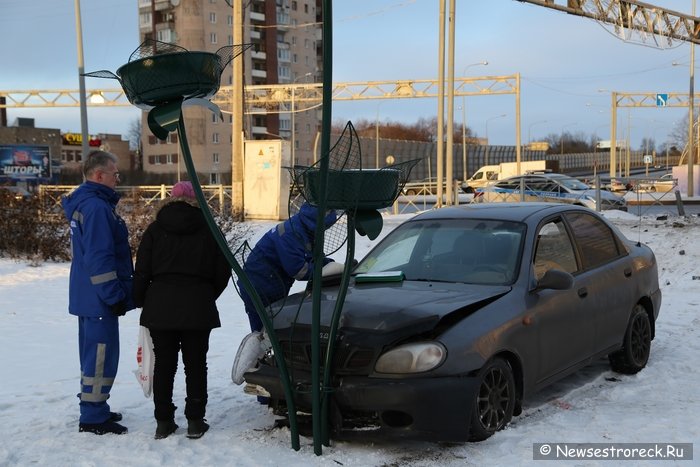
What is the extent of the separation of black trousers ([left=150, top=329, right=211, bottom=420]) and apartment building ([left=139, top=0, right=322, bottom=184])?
70.9 meters

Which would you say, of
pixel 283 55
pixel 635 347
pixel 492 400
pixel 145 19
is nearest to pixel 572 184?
pixel 635 347

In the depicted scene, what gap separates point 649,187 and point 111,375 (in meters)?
24.8

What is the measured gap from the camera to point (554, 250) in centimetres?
626

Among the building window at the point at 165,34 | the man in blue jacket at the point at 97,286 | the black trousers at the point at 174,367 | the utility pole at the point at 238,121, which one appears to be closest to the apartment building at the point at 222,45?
the building window at the point at 165,34

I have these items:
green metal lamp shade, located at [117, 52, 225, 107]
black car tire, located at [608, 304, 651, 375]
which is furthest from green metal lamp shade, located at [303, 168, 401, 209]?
black car tire, located at [608, 304, 651, 375]

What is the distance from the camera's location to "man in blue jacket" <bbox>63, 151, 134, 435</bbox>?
5.27 metres

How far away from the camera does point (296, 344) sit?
5121 mm

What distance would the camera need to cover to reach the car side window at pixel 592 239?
6.63m

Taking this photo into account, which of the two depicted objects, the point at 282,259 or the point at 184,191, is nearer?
the point at 184,191

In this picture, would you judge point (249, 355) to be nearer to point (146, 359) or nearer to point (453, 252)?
point (146, 359)

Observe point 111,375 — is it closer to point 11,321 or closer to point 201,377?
point 201,377

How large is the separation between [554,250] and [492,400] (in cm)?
169

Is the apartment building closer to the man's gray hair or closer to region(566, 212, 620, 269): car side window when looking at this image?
region(566, 212, 620, 269): car side window

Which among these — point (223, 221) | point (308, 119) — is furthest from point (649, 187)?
point (308, 119)
